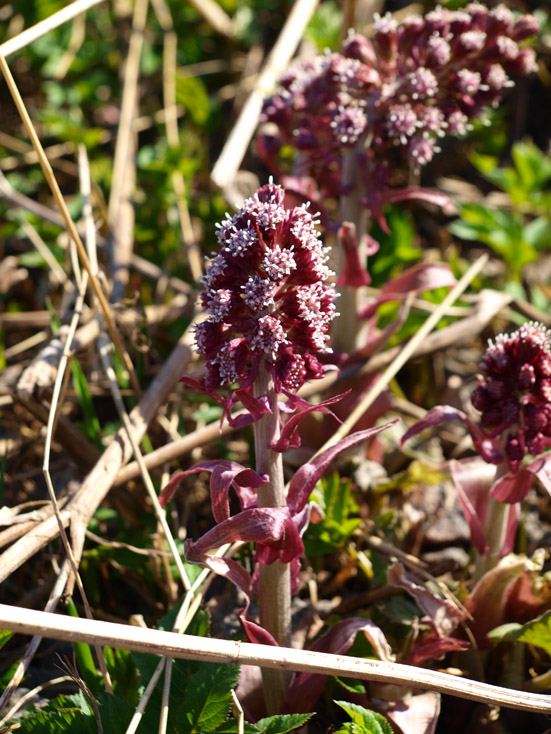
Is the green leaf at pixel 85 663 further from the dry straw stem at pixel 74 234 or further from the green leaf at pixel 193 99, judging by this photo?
the green leaf at pixel 193 99

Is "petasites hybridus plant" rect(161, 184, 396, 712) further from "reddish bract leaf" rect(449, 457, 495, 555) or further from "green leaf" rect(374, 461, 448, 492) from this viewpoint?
"green leaf" rect(374, 461, 448, 492)

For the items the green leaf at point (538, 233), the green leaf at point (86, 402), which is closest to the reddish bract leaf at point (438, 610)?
the green leaf at point (86, 402)

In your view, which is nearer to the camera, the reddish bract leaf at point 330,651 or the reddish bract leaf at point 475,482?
the reddish bract leaf at point 330,651

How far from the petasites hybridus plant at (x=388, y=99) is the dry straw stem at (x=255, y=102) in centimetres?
62

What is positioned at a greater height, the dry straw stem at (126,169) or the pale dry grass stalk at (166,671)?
the dry straw stem at (126,169)

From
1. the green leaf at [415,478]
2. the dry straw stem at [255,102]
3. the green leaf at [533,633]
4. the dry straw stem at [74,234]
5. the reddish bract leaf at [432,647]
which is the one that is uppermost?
the dry straw stem at [255,102]

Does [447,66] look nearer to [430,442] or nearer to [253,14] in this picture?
[430,442]

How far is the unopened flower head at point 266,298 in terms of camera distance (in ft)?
4.73

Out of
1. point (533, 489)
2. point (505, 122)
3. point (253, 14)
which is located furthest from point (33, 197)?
point (533, 489)

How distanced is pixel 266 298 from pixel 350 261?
0.88 m

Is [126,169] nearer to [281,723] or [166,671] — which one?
[166,671]

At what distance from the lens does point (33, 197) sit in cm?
377

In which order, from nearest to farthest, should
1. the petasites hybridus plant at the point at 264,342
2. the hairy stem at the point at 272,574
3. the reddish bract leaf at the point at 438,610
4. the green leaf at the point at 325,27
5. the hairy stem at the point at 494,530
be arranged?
the petasites hybridus plant at the point at 264,342
the hairy stem at the point at 272,574
the reddish bract leaf at the point at 438,610
the hairy stem at the point at 494,530
the green leaf at the point at 325,27

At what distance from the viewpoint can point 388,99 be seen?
219 cm
